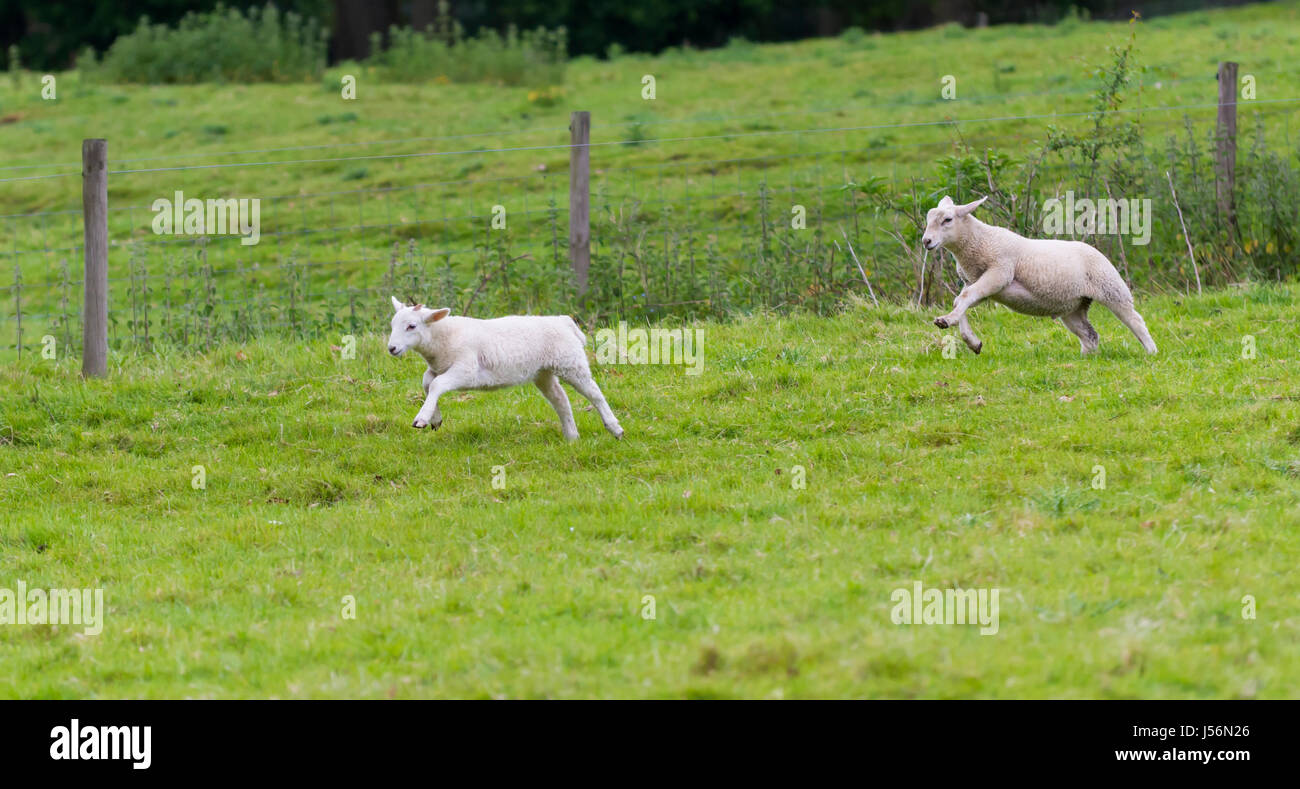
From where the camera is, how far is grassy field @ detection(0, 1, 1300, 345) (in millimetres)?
15344

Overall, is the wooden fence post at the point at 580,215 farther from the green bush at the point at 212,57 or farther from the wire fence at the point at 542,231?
the green bush at the point at 212,57

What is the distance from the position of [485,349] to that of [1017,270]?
3.81 meters

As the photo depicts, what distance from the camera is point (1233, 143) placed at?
44.4 ft

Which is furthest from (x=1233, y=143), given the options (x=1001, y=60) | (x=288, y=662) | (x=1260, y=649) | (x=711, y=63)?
(x=711, y=63)

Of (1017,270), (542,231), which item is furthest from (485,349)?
(542,231)

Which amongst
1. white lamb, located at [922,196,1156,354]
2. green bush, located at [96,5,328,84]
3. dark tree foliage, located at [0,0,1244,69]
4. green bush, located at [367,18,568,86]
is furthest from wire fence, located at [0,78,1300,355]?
dark tree foliage, located at [0,0,1244,69]

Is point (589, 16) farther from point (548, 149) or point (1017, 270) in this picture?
point (1017, 270)

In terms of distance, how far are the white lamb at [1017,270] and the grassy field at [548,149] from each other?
2870mm

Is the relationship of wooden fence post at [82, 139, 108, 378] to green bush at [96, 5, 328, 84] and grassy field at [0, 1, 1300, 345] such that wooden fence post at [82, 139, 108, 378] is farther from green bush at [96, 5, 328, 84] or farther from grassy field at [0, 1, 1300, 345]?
green bush at [96, 5, 328, 84]

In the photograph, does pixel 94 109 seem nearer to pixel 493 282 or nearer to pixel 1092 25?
pixel 493 282

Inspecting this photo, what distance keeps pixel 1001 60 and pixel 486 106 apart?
972cm

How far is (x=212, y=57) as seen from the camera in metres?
30.4

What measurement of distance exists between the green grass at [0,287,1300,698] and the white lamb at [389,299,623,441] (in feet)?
1.87

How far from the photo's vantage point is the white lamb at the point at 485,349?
8.83 m
